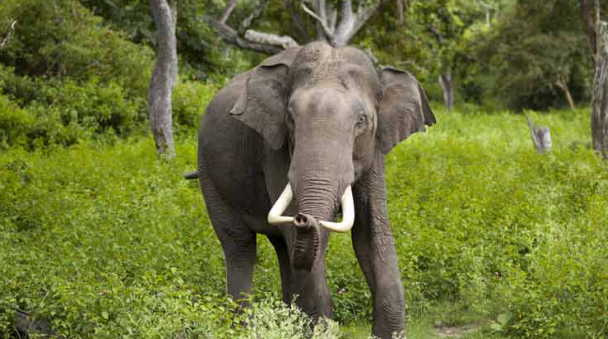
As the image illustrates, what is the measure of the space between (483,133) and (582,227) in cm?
1280

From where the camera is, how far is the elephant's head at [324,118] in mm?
5449

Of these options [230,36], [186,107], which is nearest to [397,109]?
[186,107]

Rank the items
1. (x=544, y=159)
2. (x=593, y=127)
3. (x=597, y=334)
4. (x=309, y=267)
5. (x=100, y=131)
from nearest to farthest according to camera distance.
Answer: (x=309, y=267) < (x=597, y=334) < (x=544, y=159) < (x=593, y=127) < (x=100, y=131)

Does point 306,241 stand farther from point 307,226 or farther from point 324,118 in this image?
point 324,118

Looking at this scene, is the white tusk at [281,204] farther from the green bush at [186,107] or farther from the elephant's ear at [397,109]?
the green bush at [186,107]

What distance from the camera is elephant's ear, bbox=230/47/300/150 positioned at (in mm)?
6223

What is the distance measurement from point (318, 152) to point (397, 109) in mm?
997

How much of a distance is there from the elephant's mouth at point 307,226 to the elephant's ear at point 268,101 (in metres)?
0.54

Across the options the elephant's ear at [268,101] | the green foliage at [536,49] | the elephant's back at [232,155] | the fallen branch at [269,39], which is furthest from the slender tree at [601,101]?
the green foliage at [536,49]

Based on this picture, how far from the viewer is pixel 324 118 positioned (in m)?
5.66

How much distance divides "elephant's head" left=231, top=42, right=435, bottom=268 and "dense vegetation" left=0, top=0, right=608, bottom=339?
1.96ft

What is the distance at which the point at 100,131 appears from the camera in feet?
55.0

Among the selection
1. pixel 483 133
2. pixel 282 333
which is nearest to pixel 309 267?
pixel 282 333

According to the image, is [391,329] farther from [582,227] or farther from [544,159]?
[544,159]
